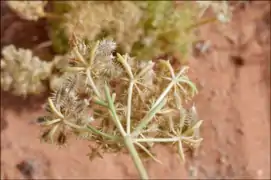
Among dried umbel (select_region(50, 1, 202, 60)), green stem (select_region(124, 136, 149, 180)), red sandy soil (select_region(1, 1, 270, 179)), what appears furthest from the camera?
red sandy soil (select_region(1, 1, 270, 179))

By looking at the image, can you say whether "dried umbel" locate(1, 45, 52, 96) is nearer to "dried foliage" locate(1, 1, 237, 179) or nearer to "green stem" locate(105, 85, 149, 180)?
"dried foliage" locate(1, 1, 237, 179)

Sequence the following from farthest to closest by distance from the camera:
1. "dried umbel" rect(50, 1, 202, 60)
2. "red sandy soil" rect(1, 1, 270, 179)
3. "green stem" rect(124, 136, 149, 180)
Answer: "red sandy soil" rect(1, 1, 270, 179) → "dried umbel" rect(50, 1, 202, 60) → "green stem" rect(124, 136, 149, 180)

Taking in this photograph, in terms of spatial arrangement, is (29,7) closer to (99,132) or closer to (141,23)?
(141,23)

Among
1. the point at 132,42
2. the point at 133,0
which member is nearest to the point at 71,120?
the point at 132,42

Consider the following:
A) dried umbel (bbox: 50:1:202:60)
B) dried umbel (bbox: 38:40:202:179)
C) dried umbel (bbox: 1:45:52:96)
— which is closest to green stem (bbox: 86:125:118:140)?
dried umbel (bbox: 38:40:202:179)

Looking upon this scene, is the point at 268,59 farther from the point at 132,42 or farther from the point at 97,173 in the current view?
the point at 97,173

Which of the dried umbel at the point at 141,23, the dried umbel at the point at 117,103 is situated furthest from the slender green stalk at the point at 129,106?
the dried umbel at the point at 141,23

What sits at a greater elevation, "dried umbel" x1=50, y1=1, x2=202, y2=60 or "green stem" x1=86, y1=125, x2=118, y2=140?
"dried umbel" x1=50, y1=1, x2=202, y2=60

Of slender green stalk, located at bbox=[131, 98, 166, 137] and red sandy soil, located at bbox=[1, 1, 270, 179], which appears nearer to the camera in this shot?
slender green stalk, located at bbox=[131, 98, 166, 137]
